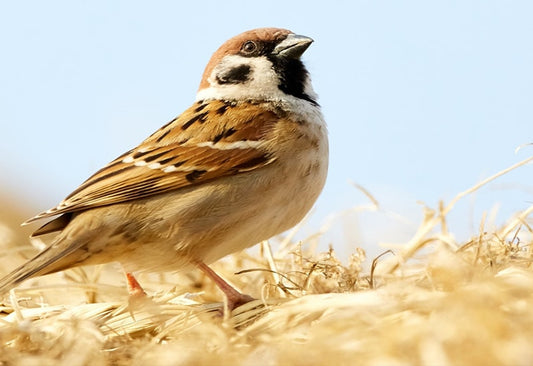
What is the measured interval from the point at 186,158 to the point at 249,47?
82cm

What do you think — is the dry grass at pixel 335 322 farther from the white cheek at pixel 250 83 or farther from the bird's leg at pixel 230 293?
the white cheek at pixel 250 83

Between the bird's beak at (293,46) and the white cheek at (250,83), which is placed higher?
the bird's beak at (293,46)

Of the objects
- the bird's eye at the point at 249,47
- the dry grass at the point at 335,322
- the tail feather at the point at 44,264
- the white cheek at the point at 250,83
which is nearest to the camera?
the dry grass at the point at 335,322

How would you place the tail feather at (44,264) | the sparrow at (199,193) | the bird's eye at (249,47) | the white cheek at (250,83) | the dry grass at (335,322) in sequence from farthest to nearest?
the bird's eye at (249,47)
the white cheek at (250,83)
the sparrow at (199,193)
the tail feather at (44,264)
the dry grass at (335,322)

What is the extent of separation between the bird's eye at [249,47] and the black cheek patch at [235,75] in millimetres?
92

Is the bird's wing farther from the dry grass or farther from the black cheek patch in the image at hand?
the dry grass

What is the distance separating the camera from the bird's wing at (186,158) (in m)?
3.37

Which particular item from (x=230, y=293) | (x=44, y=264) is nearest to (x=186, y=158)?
(x=230, y=293)

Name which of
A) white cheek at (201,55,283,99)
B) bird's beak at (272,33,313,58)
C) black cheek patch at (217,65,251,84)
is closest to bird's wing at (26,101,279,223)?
white cheek at (201,55,283,99)

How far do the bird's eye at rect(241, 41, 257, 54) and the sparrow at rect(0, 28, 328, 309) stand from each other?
292 mm

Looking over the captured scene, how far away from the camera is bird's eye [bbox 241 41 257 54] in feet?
13.2

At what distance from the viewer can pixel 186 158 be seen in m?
3.50

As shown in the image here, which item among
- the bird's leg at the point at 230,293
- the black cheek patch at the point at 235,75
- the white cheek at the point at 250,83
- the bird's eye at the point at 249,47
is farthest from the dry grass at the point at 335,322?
the bird's eye at the point at 249,47

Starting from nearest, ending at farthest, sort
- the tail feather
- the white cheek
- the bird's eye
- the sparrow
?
the tail feather
the sparrow
the white cheek
the bird's eye
